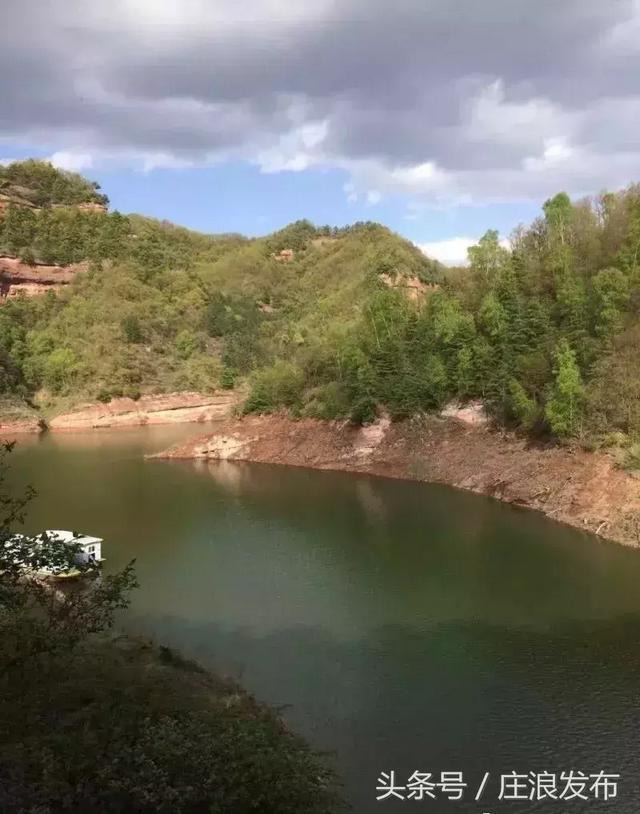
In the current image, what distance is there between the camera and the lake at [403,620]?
12719mm

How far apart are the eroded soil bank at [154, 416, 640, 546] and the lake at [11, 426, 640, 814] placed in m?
1.25

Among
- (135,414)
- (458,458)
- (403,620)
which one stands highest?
(135,414)

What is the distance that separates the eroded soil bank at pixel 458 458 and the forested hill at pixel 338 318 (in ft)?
3.83

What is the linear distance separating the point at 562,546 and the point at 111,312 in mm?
56518

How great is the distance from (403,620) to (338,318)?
46.0 meters

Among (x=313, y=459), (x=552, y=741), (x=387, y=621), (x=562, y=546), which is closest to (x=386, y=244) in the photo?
(x=313, y=459)

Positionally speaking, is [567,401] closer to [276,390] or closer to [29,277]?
[276,390]

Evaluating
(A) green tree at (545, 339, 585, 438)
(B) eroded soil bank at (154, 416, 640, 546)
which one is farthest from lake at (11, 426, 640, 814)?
(A) green tree at (545, 339, 585, 438)

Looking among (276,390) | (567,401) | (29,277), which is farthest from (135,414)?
(567,401)

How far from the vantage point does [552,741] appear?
42.0 feet

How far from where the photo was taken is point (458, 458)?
36281 millimetres

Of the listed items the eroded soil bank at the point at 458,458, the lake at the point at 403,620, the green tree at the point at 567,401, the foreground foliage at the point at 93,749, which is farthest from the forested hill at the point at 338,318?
the foreground foliage at the point at 93,749

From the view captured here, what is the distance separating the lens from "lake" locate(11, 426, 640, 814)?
1272 cm

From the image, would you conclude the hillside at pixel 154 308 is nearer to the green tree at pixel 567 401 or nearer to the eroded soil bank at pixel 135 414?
the eroded soil bank at pixel 135 414
